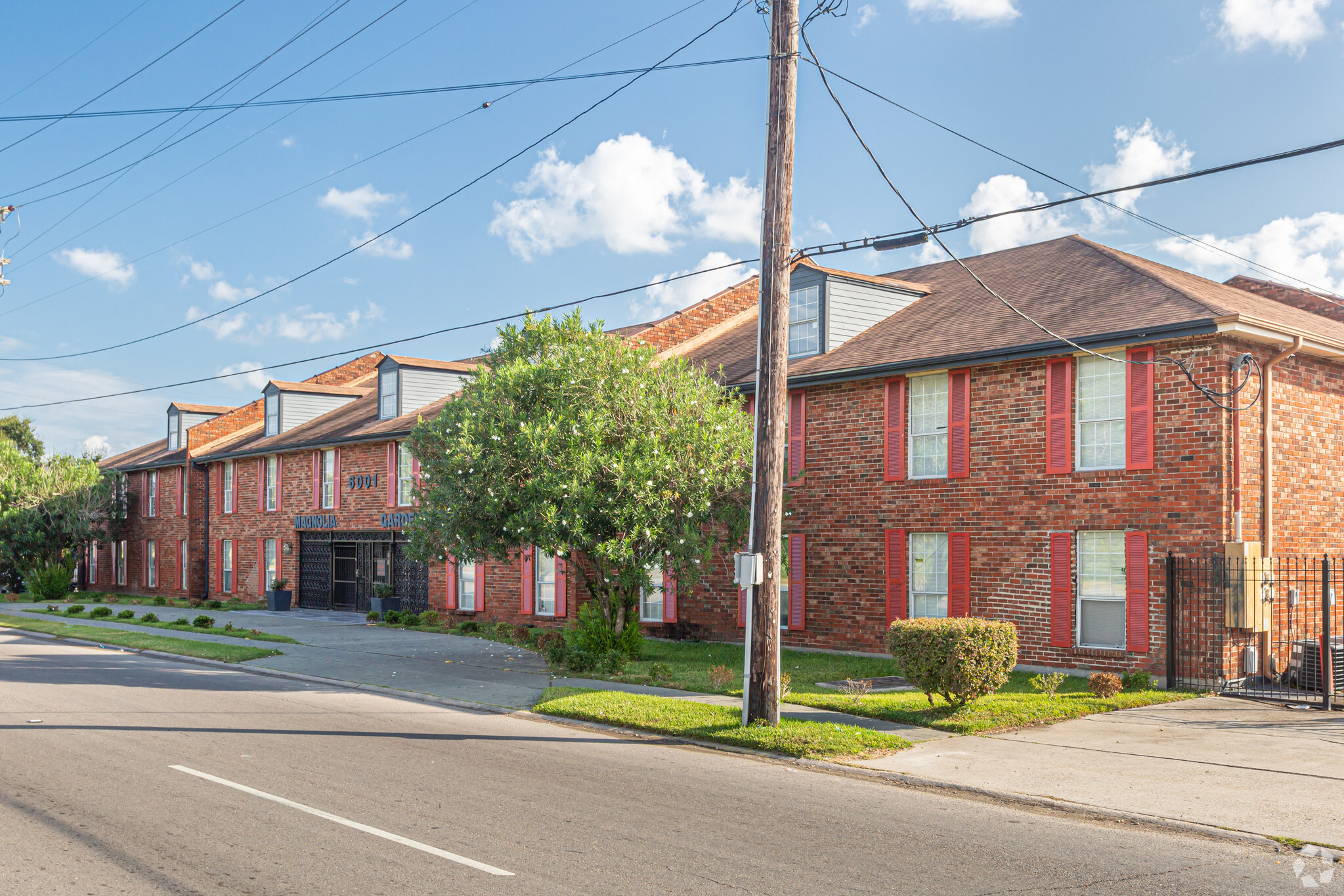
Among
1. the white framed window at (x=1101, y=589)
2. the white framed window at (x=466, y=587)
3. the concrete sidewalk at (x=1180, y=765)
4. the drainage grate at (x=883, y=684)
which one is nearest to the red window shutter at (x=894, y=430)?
the white framed window at (x=1101, y=589)

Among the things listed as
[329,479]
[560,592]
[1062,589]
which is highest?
[329,479]

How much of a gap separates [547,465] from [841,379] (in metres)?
6.15

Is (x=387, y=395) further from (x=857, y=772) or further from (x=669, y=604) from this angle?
(x=857, y=772)

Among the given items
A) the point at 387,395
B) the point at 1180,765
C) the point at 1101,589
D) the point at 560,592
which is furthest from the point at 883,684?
the point at 387,395

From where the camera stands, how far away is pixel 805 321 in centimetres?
2223

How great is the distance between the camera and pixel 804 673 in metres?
17.0

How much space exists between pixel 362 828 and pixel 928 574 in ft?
44.6

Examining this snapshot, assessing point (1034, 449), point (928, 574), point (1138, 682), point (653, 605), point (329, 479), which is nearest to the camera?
point (1138, 682)

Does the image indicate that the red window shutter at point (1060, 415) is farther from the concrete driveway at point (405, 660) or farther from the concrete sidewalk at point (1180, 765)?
the concrete driveway at point (405, 660)

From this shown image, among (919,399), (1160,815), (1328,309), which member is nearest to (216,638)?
(919,399)

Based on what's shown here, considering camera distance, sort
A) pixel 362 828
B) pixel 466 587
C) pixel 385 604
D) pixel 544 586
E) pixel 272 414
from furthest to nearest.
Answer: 1. pixel 272 414
2. pixel 385 604
3. pixel 466 587
4. pixel 544 586
5. pixel 362 828

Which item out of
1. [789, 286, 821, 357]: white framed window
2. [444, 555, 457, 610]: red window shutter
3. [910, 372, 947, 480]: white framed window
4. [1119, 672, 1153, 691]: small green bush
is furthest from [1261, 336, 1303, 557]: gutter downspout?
[444, 555, 457, 610]: red window shutter

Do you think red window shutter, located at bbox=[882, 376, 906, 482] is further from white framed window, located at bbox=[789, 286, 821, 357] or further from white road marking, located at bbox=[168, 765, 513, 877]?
white road marking, located at bbox=[168, 765, 513, 877]

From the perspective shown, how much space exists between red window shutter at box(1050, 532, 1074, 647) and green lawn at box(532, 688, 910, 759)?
21.2 feet
